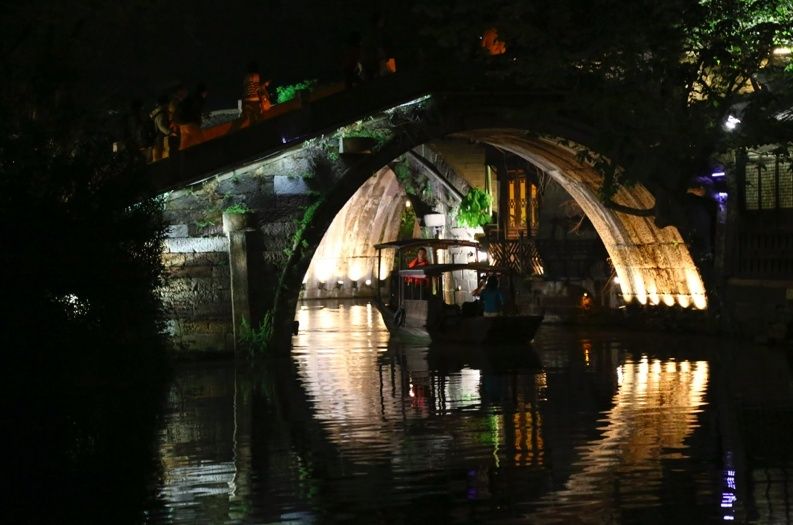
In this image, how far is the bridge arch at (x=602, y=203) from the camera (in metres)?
26.8

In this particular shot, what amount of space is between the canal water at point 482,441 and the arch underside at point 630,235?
20.0 ft

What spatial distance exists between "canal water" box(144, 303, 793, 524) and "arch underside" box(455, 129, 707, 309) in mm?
6081

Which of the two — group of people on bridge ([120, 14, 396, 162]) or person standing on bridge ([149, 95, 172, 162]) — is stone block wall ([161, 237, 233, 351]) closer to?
person standing on bridge ([149, 95, 172, 162])

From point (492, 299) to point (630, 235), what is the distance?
20.1ft

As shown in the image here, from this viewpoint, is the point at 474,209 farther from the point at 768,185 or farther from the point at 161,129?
the point at 161,129

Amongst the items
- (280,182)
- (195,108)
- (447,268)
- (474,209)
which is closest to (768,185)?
(447,268)

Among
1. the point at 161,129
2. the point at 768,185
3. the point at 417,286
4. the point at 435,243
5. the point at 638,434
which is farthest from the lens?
the point at 435,243

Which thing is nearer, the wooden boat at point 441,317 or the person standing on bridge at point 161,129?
the person standing on bridge at point 161,129

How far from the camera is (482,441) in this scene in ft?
48.0

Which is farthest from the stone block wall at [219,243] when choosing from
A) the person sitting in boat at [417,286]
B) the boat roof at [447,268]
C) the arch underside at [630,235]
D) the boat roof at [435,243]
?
the arch underside at [630,235]

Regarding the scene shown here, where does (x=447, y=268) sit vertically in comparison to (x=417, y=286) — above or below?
above

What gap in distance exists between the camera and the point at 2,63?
1659 cm

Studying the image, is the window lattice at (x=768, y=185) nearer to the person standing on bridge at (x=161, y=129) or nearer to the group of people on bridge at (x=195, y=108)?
the group of people on bridge at (x=195, y=108)

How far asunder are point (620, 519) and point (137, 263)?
7.93 m
